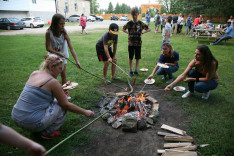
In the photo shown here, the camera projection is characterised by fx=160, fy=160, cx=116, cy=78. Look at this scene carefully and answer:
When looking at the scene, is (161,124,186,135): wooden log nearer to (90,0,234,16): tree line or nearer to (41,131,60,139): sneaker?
(41,131,60,139): sneaker

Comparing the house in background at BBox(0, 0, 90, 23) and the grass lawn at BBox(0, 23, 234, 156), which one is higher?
the house in background at BBox(0, 0, 90, 23)

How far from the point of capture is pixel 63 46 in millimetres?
3666

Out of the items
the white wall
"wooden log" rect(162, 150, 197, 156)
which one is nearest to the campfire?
"wooden log" rect(162, 150, 197, 156)

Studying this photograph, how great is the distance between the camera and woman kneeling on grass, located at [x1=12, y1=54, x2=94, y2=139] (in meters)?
2.19

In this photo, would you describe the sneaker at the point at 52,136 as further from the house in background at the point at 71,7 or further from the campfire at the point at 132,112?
the house in background at the point at 71,7

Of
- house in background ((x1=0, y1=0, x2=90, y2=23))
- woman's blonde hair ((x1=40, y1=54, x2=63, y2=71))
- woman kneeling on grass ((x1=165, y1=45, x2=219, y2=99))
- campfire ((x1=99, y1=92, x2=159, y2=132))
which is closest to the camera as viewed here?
woman's blonde hair ((x1=40, y1=54, x2=63, y2=71))

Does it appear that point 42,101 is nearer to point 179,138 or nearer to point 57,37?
point 57,37

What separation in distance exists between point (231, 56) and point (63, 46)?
291 inches

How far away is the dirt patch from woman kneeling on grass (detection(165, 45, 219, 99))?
25.8 inches

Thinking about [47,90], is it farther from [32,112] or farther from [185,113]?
[185,113]

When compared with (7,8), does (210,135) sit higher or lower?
lower

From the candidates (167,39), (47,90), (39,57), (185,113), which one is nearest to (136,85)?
(185,113)

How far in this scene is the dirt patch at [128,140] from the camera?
2.38 meters

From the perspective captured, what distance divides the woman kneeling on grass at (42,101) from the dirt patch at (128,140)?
1.92 feet
